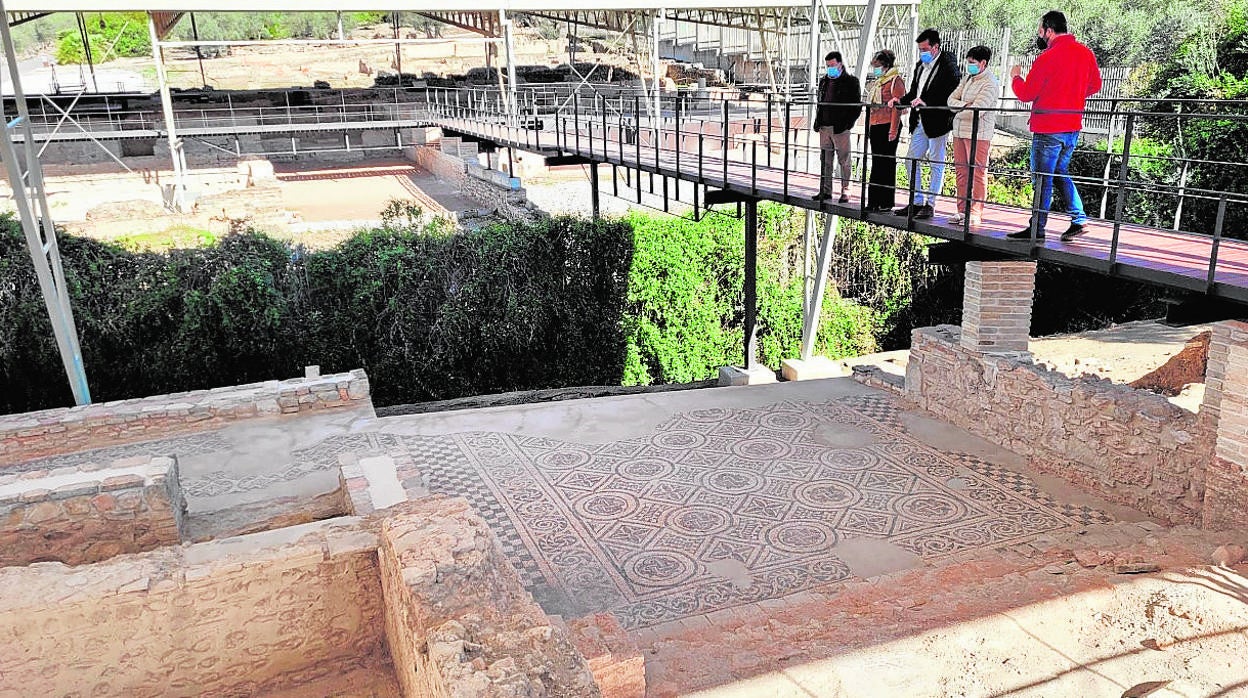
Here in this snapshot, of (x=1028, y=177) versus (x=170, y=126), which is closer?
(x=1028, y=177)

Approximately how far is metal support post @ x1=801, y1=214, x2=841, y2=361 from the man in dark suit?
2.47m

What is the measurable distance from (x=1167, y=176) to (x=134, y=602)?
16143 millimetres

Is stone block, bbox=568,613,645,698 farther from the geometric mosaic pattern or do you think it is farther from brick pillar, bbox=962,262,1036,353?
brick pillar, bbox=962,262,1036,353

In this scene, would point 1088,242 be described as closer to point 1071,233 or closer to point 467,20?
point 1071,233

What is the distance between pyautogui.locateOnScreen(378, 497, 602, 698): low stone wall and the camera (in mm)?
2943

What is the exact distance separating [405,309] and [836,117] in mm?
5632

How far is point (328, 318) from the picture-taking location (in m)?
10.2

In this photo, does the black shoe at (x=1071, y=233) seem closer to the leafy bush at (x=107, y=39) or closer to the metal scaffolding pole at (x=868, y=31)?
Result: the metal scaffolding pole at (x=868, y=31)

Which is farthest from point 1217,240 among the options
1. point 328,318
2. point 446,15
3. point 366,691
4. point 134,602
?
point 446,15

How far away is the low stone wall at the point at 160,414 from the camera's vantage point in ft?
23.9

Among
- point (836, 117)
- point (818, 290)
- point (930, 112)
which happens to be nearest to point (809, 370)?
point (818, 290)

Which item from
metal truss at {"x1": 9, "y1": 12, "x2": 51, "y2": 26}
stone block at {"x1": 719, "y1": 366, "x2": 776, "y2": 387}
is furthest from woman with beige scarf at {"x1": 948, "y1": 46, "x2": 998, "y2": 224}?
metal truss at {"x1": 9, "y1": 12, "x2": 51, "y2": 26}

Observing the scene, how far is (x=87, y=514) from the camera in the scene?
5094mm

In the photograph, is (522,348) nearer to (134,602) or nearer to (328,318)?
(328,318)
